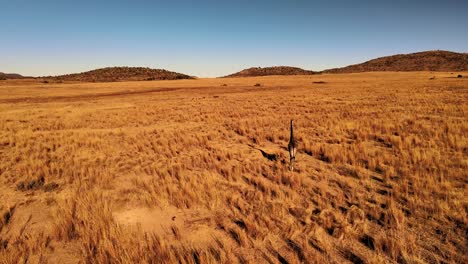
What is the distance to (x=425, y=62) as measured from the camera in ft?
402

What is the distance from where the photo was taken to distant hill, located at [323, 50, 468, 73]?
10862cm

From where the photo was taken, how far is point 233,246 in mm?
3670

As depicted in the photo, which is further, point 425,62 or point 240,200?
point 425,62

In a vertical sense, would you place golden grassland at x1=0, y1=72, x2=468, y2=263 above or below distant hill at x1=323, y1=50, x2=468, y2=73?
below

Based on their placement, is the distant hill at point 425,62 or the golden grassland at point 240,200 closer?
the golden grassland at point 240,200

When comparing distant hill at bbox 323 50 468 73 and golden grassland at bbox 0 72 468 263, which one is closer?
golden grassland at bbox 0 72 468 263

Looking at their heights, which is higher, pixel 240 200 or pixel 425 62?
pixel 425 62

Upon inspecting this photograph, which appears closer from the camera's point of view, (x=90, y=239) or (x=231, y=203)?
(x=90, y=239)

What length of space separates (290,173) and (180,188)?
9.29 feet

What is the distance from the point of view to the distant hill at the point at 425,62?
10862cm

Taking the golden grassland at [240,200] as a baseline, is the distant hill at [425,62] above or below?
above

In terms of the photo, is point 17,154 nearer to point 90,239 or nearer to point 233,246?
point 90,239

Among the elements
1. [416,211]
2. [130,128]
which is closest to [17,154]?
[130,128]

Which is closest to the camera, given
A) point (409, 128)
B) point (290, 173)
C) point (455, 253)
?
point (455, 253)
